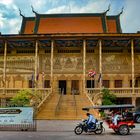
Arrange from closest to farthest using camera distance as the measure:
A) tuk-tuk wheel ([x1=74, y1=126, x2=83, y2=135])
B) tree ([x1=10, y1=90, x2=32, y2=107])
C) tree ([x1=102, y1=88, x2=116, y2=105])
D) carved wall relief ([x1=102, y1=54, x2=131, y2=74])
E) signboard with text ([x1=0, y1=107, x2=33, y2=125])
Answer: tuk-tuk wheel ([x1=74, y1=126, x2=83, y2=135]) < signboard with text ([x1=0, y1=107, x2=33, y2=125]) < tree ([x1=10, y1=90, x2=32, y2=107]) < tree ([x1=102, y1=88, x2=116, y2=105]) < carved wall relief ([x1=102, y1=54, x2=131, y2=74])

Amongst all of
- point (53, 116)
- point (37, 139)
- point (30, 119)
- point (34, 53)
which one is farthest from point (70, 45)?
point (37, 139)

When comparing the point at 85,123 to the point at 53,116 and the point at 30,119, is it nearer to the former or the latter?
the point at 30,119

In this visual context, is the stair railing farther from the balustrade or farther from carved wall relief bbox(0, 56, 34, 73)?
carved wall relief bbox(0, 56, 34, 73)

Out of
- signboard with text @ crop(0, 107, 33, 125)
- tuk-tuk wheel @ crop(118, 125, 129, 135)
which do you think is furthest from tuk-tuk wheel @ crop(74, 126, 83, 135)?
signboard with text @ crop(0, 107, 33, 125)

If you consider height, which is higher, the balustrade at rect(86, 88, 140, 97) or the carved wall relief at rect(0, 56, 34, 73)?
the carved wall relief at rect(0, 56, 34, 73)

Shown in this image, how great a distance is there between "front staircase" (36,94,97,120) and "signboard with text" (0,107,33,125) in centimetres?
804

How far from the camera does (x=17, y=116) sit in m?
21.2

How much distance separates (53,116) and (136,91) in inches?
454

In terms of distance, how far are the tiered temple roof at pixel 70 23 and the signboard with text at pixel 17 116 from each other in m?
24.2

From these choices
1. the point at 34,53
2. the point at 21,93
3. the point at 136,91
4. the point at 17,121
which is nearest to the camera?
the point at 17,121

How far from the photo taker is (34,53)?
4262cm

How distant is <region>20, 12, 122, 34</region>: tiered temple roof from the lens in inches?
1761

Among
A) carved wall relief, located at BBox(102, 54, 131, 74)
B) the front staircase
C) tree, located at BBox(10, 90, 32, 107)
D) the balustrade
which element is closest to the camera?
the front staircase

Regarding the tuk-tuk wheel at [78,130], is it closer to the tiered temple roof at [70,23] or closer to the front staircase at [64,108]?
the front staircase at [64,108]
